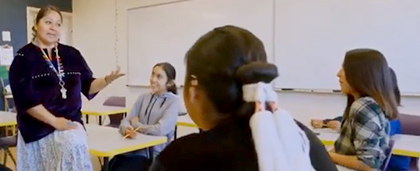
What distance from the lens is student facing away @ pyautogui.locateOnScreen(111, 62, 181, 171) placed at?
8.70ft

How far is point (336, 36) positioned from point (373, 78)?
2.27m

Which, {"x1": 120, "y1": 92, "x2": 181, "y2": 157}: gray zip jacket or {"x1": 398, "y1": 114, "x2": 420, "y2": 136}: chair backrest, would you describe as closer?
{"x1": 120, "y1": 92, "x2": 181, "y2": 157}: gray zip jacket

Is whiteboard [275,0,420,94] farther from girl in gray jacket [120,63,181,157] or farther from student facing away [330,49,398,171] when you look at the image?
student facing away [330,49,398,171]

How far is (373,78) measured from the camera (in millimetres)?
1750

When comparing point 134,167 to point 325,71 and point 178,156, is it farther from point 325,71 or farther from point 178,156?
point 325,71

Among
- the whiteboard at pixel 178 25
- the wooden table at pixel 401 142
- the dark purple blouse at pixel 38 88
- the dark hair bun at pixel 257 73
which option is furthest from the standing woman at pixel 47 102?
the whiteboard at pixel 178 25

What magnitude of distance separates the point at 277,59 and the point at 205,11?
3.89 feet

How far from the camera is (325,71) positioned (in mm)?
3988

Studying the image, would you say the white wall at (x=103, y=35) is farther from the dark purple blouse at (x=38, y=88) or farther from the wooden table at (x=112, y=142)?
the dark purple blouse at (x=38, y=88)

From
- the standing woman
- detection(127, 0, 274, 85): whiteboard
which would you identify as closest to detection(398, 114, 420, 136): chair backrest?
detection(127, 0, 274, 85): whiteboard

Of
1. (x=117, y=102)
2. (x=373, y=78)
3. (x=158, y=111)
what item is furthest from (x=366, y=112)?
(x=117, y=102)

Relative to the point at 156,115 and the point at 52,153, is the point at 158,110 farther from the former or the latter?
the point at 52,153

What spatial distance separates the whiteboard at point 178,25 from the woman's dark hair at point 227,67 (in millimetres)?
3404

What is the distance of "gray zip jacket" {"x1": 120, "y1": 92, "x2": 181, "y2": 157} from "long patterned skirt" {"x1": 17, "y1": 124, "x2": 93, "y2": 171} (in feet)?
2.74
